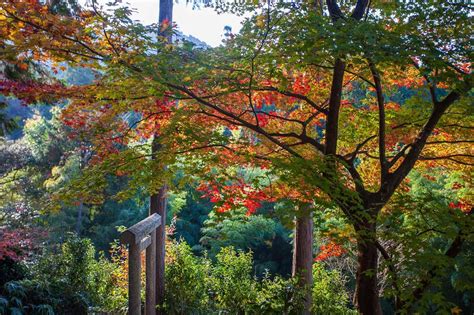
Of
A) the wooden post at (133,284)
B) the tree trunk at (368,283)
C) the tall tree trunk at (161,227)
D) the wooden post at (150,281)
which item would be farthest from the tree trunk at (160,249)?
the tree trunk at (368,283)

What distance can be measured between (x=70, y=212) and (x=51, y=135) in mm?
2928

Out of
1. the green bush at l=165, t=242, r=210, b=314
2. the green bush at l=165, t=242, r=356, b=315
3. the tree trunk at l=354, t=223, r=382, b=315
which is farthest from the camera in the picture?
the green bush at l=165, t=242, r=210, b=314

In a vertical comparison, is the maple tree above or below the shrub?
above

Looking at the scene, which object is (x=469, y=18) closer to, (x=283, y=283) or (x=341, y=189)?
(x=341, y=189)

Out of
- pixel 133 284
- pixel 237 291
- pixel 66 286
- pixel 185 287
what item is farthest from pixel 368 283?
pixel 66 286

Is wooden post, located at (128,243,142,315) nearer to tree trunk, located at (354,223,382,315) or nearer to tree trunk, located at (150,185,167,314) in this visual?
tree trunk, located at (354,223,382,315)

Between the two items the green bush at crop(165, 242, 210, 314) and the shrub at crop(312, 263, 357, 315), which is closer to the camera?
the shrub at crop(312, 263, 357, 315)

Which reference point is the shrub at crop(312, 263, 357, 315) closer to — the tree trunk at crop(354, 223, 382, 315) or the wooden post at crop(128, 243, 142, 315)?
the tree trunk at crop(354, 223, 382, 315)

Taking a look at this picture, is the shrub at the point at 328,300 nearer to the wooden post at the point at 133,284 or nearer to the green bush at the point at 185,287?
the green bush at the point at 185,287

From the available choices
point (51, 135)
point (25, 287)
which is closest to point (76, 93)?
point (25, 287)

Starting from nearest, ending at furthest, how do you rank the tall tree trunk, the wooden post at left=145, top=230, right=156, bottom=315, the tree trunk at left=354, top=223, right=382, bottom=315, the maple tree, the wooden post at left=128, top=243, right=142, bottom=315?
the maple tree → the wooden post at left=128, top=243, right=142, bottom=315 → the tree trunk at left=354, top=223, right=382, bottom=315 → the wooden post at left=145, top=230, right=156, bottom=315 → the tall tree trunk

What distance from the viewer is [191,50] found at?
12.4 feet

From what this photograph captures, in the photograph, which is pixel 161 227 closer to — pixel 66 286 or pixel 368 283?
pixel 66 286

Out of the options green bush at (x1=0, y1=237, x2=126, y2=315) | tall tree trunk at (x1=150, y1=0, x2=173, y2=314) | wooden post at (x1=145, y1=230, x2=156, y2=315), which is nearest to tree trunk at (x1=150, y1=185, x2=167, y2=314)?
tall tree trunk at (x1=150, y1=0, x2=173, y2=314)
